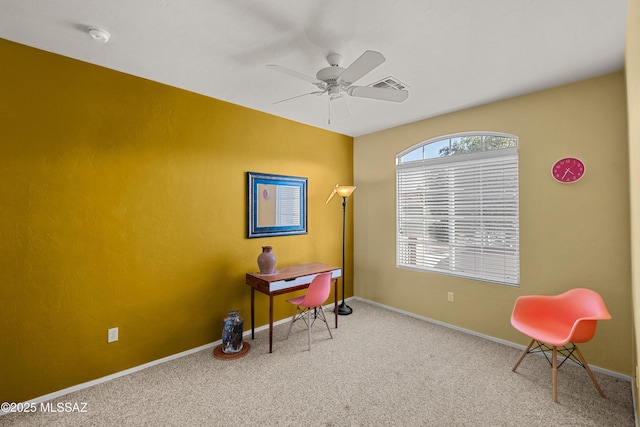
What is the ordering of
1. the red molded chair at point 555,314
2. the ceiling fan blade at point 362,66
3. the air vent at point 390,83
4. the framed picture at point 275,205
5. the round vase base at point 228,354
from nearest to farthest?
the ceiling fan blade at point 362,66
the red molded chair at point 555,314
the air vent at point 390,83
the round vase base at point 228,354
the framed picture at point 275,205

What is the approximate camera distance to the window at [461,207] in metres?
3.04

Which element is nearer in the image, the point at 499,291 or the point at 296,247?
the point at 499,291

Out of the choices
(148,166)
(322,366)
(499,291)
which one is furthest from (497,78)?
(148,166)

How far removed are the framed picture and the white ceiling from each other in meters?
1.09

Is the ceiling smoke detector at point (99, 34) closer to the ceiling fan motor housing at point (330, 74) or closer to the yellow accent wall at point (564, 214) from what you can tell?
the ceiling fan motor housing at point (330, 74)

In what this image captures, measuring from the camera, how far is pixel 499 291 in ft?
10.0

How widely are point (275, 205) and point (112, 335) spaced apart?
6.61ft

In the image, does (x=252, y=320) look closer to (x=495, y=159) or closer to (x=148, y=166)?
(x=148, y=166)

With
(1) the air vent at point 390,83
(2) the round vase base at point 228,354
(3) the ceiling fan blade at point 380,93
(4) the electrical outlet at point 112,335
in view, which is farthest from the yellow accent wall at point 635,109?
(4) the electrical outlet at point 112,335

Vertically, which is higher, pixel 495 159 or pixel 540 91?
pixel 540 91

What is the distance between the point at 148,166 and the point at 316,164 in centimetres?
211

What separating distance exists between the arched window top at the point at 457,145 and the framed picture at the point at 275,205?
60.2 inches

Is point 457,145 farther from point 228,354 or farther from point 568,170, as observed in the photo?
point 228,354

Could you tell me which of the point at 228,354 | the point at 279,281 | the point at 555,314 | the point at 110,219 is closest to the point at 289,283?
the point at 279,281
